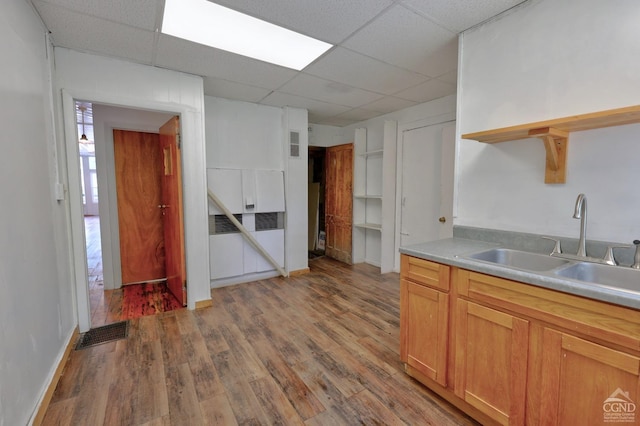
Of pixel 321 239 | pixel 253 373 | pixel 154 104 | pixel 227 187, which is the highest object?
pixel 154 104

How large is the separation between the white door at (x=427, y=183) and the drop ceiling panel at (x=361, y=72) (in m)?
0.82

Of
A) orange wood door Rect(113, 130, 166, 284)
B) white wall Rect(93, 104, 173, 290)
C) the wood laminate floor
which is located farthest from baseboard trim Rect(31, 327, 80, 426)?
orange wood door Rect(113, 130, 166, 284)

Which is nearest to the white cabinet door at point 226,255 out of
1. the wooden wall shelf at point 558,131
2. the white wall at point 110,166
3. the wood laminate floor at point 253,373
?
the wood laminate floor at point 253,373

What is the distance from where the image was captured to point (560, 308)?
3.92 ft

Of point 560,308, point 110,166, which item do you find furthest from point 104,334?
point 560,308

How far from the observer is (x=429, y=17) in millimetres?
1909

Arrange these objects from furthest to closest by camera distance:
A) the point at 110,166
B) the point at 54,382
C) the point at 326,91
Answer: the point at 110,166
the point at 326,91
the point at 54,382

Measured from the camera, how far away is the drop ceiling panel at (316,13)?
5.83ft

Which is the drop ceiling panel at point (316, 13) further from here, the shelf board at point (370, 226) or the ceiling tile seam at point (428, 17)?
the shelf board at point (370, 226)

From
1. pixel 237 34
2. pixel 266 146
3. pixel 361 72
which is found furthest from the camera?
pixel 266 146

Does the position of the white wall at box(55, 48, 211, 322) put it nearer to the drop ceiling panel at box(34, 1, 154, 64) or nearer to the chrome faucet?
the drop ceiling panel at box(34, 1, 154, 64)

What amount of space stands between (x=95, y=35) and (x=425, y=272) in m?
3.02

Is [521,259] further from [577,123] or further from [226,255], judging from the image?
[226,255]

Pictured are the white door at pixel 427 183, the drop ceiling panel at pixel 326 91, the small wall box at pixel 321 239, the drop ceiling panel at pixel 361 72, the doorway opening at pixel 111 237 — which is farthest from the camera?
the small wall box at pixel 321 239
